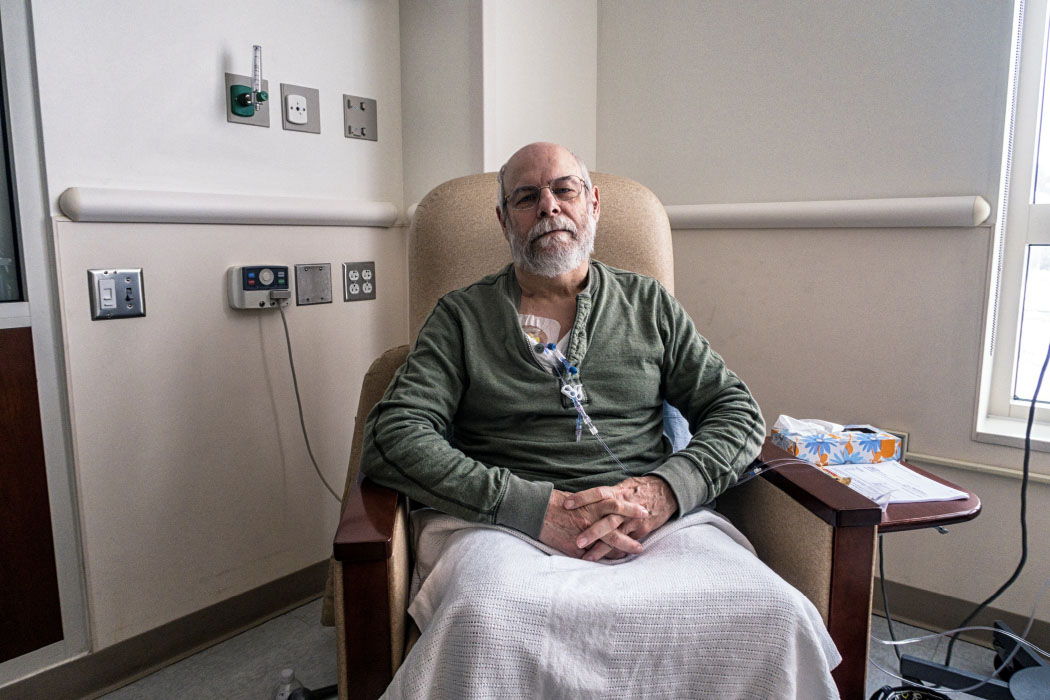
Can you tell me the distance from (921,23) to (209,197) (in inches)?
66.9

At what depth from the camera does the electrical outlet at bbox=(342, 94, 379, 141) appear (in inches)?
77.4

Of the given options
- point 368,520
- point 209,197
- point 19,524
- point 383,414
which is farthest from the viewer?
point 209,197

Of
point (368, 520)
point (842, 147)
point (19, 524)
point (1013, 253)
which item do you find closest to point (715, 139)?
point (842, 147)

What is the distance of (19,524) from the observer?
149 cm

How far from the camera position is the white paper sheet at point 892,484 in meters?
1.26

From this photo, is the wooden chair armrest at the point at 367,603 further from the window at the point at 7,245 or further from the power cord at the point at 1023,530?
the power cord at the point at 1023,530

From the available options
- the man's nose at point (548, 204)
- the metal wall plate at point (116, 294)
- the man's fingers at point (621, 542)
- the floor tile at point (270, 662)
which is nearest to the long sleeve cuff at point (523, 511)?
the man's fingers at point (621, 542)

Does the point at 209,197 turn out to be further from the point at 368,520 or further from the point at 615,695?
the point at 615,695

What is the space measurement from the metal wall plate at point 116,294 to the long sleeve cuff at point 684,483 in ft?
3.81


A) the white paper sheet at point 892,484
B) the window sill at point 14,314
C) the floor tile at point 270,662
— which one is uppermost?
the window sill at point 14,314

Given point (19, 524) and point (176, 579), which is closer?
point (19, 524)

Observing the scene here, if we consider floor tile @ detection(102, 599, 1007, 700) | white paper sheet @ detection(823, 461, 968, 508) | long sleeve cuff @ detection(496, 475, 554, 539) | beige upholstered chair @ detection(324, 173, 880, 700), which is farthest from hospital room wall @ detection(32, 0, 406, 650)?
white paper sheet @ detection(823, 461, 968, 508)

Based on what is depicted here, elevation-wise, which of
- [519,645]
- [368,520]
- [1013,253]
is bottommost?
[519,645]

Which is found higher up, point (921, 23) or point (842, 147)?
point (921, 23)
